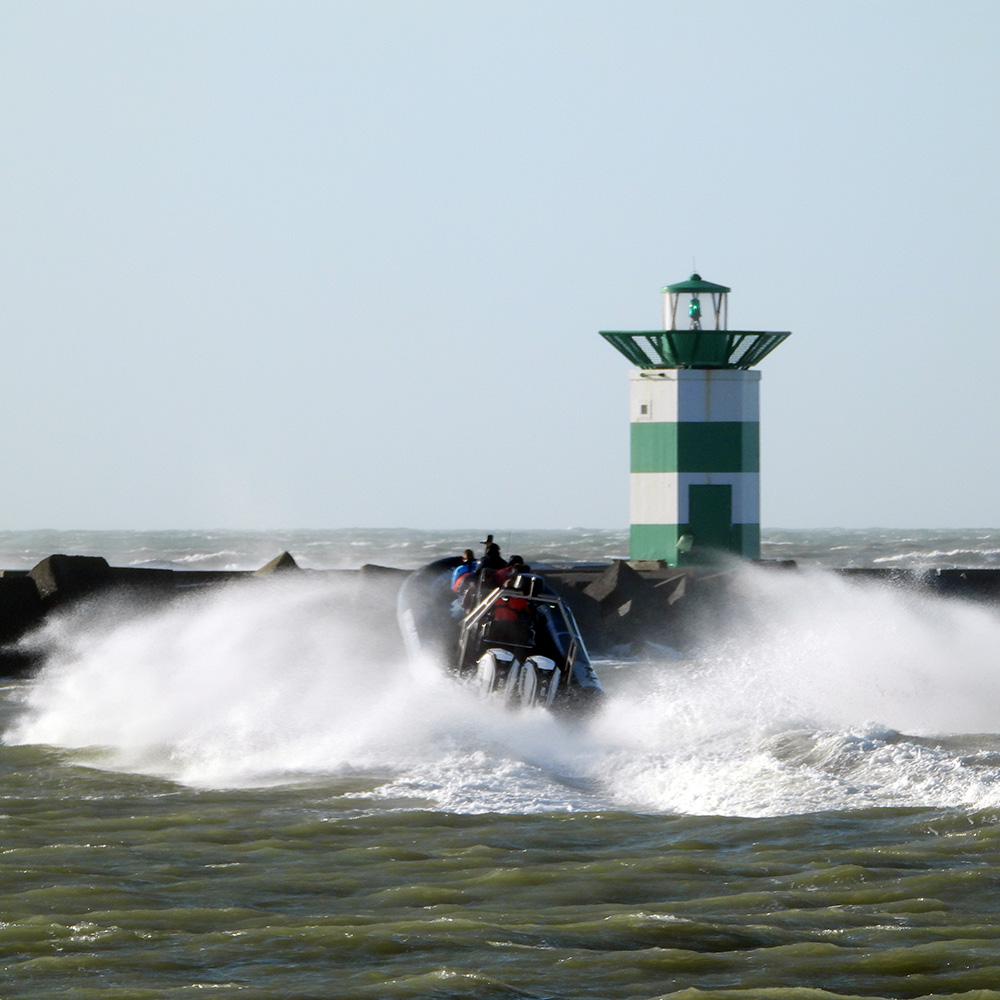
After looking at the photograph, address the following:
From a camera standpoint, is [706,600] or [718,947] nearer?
[718,947]

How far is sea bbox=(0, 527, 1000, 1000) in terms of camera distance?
657 cm

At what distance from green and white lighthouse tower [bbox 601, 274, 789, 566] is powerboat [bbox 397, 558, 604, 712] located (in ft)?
26.0

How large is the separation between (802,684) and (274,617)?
21.1ft

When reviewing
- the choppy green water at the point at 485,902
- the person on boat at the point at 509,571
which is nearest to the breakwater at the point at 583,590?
the person on boat at the point at 509,571

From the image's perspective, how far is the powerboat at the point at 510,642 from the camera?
13.4 meters

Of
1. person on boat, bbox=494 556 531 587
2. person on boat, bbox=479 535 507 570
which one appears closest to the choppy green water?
person on boat, bbox=494 556 531 587

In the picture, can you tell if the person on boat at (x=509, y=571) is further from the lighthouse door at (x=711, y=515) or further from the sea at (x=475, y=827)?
the lighthouse door at (x=711, y=515)

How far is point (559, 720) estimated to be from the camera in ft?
43.3

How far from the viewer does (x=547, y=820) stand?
9.68 meters

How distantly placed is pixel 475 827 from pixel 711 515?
48.2ft

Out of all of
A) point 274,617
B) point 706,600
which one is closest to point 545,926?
point 274,617

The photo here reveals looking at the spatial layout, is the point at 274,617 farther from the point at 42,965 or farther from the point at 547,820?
the point at 42,965

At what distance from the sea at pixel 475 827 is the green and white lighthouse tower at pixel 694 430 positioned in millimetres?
4905

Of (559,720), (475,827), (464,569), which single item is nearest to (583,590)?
(464,569)
